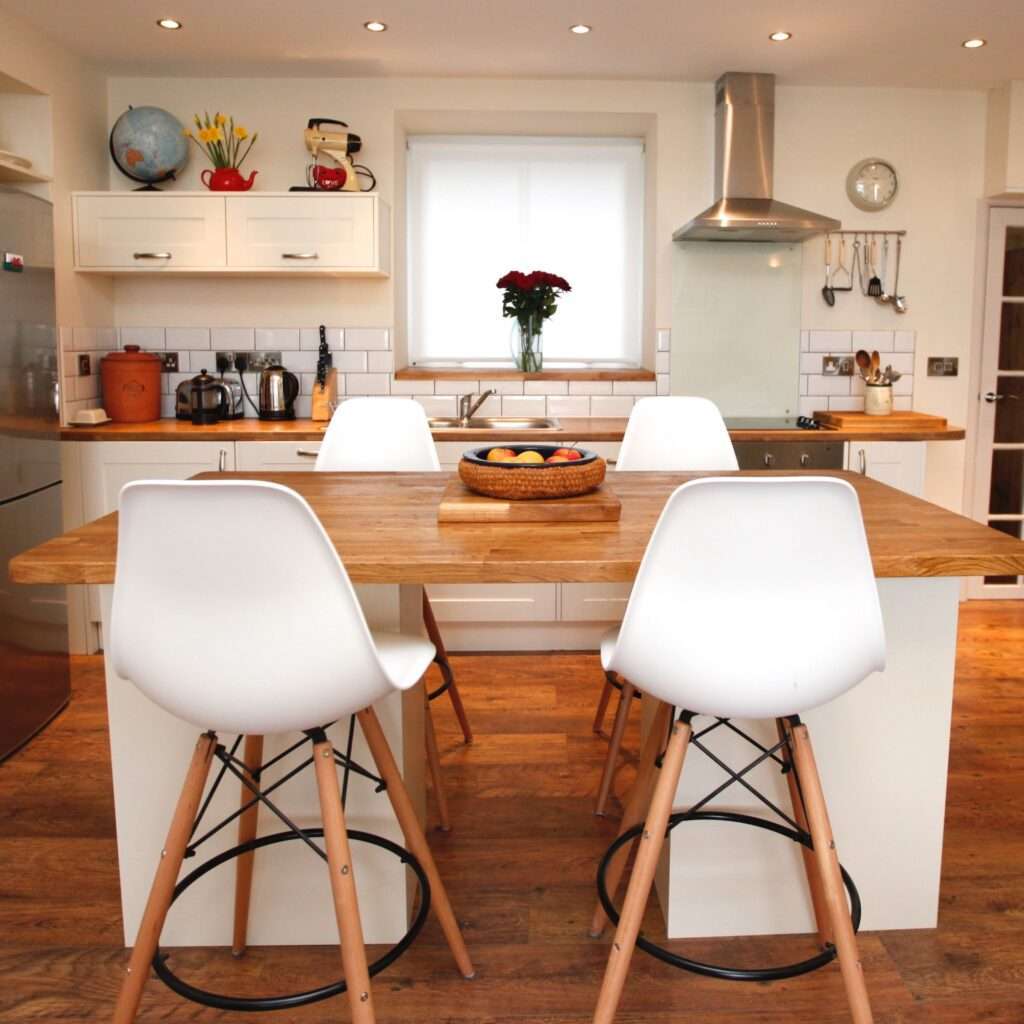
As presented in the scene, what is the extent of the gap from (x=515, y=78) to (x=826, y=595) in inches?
137

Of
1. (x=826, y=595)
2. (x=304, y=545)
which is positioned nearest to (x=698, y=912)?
(x=826, y=595)

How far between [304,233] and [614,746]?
2.53 m

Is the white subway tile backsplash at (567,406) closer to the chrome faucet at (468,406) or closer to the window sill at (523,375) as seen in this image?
the window sill at (523,375)

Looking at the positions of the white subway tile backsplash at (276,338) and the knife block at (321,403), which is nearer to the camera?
the knife block at (321,403)

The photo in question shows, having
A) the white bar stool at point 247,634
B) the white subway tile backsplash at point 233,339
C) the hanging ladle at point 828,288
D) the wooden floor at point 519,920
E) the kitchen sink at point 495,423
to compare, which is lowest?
the wooden floor at point 519,920

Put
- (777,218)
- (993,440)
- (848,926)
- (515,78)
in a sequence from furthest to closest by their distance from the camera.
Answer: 1. (993,440)
2. (515,78)
3. (777,218)
4. (848,926)

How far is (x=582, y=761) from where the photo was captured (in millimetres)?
3006

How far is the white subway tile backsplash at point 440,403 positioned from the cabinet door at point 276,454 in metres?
0.74

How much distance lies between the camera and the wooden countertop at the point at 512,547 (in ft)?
5.41

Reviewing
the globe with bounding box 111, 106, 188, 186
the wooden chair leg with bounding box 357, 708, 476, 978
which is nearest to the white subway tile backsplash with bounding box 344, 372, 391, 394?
the globe with bounding box 111, 106, 188, 186

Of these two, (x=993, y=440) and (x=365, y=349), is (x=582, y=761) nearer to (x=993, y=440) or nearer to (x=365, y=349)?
(x=365, y=349)

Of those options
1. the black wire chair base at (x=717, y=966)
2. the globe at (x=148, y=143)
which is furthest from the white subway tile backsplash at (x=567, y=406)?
the black wire chair base at (x=717, y=966)

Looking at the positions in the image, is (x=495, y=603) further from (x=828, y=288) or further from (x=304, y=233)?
(x=828, y=288)

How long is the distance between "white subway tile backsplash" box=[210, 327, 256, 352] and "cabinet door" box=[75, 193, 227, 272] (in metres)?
0.42
